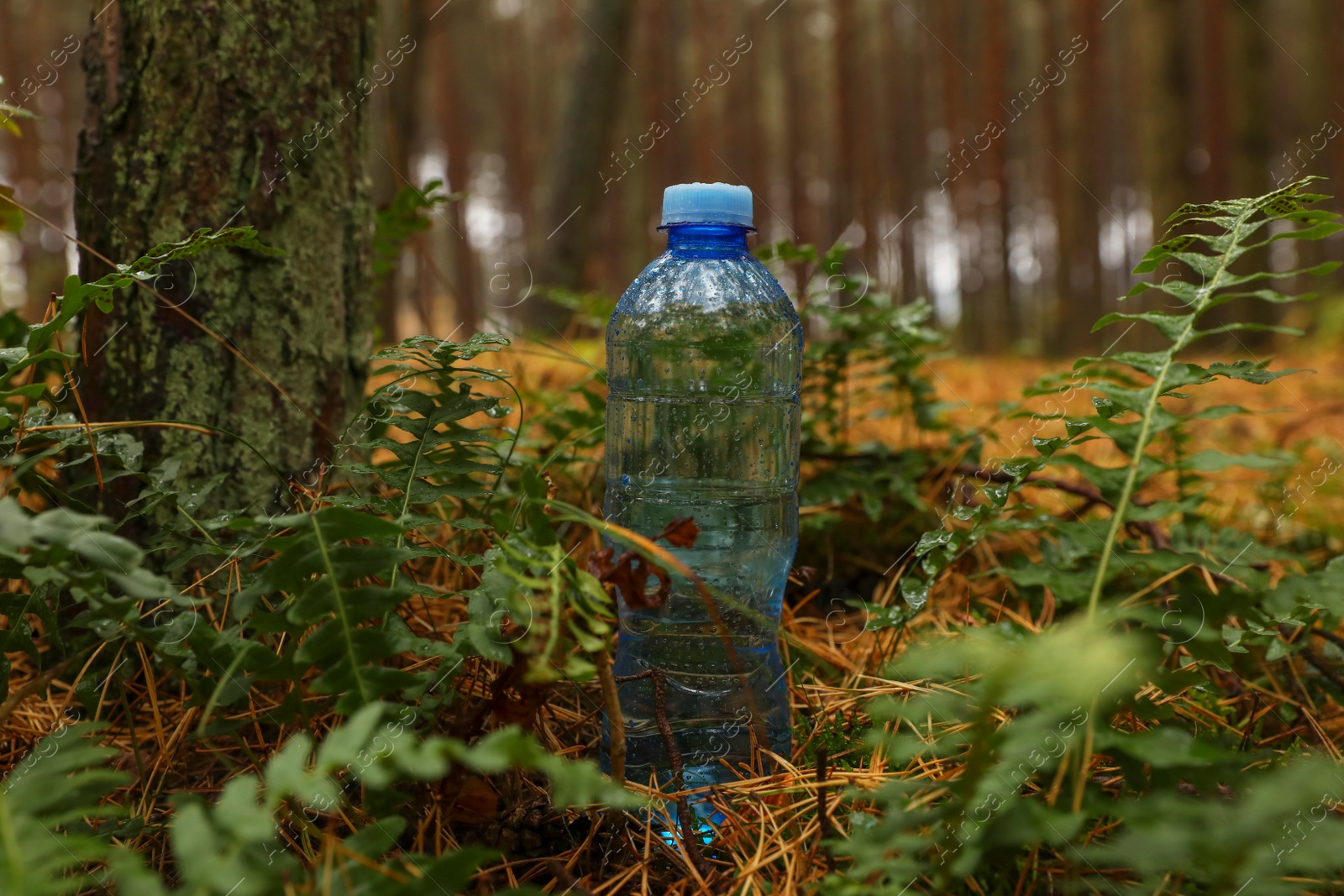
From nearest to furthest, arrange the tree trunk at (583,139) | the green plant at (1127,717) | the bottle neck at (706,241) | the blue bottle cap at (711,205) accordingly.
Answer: the green plant at (1127,717), the blue bottle cap at (711,205), the bottle neck at (706,241), the tree trunk at (583,139)

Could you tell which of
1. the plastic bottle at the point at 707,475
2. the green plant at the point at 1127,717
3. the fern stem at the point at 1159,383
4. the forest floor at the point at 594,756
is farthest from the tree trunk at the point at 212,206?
the fern stem at the point at 1159,383

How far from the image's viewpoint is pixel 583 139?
6.01m

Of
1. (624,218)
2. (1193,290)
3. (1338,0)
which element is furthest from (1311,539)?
(1338,0)

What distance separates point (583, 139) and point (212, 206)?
4.73 meters

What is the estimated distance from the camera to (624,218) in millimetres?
14945

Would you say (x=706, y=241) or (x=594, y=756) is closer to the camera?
(x=594, y=756)

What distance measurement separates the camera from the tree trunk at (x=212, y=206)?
1.59m

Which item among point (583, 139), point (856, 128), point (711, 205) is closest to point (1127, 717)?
point (711, 205)

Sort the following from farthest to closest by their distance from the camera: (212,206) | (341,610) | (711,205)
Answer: (212,206) < (711,205) < (341,610)

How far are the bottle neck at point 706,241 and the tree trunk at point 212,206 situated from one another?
0.72 metres

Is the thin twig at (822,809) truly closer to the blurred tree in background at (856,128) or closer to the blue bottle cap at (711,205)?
the blue bottle cap at (711,205)

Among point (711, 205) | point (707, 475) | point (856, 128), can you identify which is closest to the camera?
point (711, 205)

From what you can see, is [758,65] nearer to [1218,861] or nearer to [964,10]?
[964,10]

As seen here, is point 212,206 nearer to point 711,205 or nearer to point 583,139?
point 711,205
